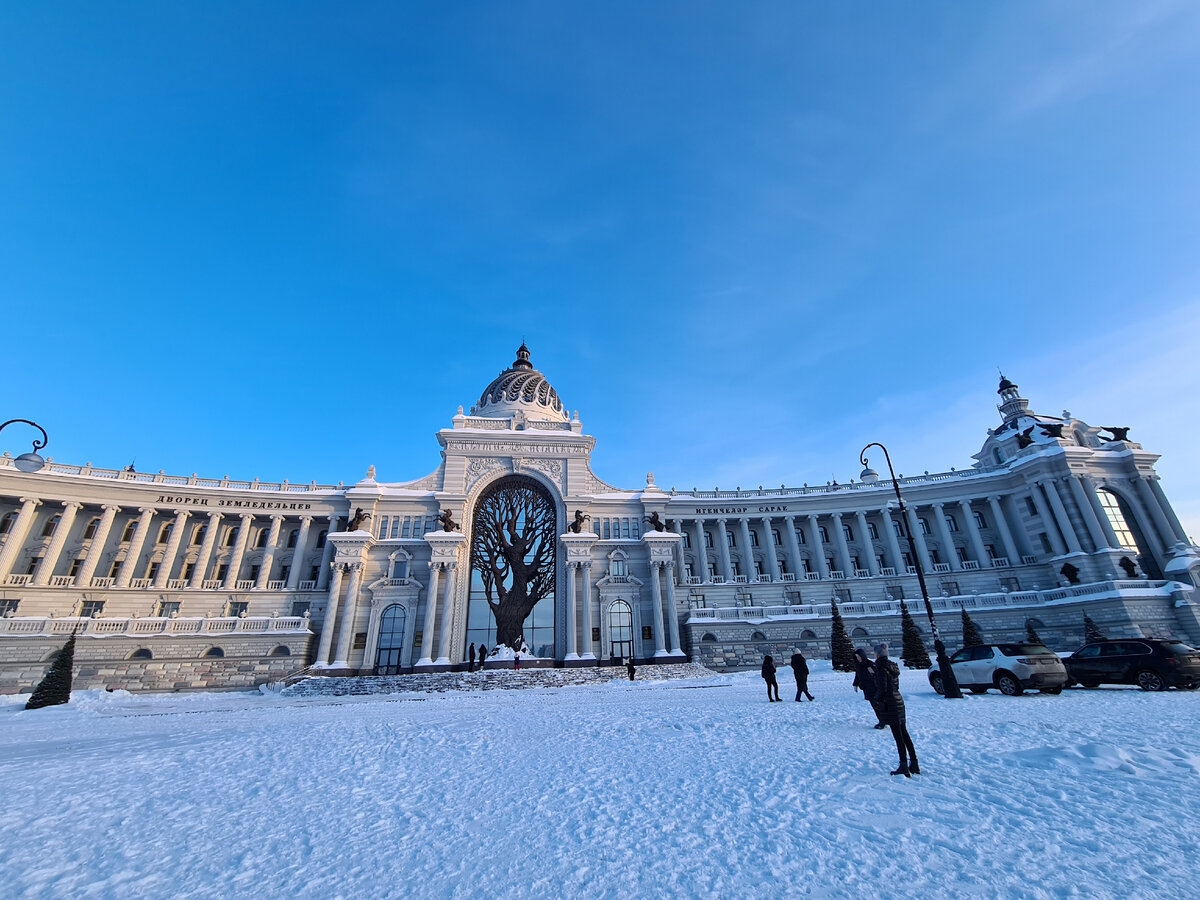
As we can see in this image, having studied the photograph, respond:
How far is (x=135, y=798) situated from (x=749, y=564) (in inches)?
1885

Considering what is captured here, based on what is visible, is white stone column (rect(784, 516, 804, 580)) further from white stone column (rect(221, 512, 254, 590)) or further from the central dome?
white stone column (rect(221, 512, 254, 590))

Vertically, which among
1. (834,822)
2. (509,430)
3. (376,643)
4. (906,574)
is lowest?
(834,822)

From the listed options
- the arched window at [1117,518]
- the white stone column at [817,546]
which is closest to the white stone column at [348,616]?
the white stone column at [817,546]

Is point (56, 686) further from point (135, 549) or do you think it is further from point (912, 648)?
point (912, 648)

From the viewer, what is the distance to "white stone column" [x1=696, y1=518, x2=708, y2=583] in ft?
Result: 162

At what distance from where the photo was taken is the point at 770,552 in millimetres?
50219

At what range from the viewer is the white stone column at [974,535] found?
48312mm

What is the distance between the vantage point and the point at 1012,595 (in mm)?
40719

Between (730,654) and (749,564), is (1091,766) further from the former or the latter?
(749,564)

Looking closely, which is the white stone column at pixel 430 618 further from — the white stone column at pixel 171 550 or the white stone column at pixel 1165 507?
the white stone column at pixel 1165 507

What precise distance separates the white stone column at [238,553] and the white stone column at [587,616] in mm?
29032

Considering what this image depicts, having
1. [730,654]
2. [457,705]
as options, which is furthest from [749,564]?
[457,705]

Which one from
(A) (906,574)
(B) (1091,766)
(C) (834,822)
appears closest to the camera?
(C) (834,822)

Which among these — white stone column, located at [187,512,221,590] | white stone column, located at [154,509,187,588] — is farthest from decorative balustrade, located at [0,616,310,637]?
white stone column, located at [187,512,221,590]
